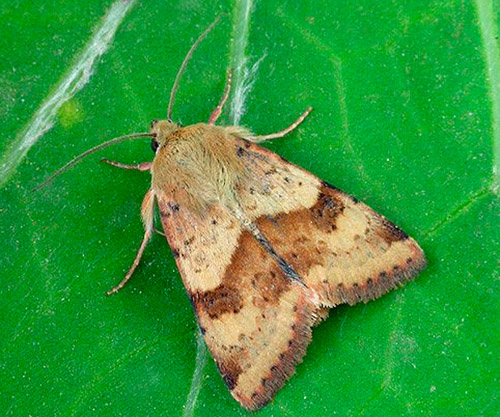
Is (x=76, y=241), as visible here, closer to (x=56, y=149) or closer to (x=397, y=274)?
(x=56, y=149)

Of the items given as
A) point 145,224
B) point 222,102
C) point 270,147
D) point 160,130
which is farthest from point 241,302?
point 222,102

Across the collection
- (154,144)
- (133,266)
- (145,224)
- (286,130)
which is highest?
(286,130)

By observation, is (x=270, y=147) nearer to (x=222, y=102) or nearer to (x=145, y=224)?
(x=222, y=102)

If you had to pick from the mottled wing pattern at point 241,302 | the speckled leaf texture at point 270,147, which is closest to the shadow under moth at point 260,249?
the mottled wing pattern at point 241,302

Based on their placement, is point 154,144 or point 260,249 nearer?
point 260,249

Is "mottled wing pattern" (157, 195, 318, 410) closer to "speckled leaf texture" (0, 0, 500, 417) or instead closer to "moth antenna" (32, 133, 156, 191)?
"speckled leaf texture" (0, 0, 500, 417)

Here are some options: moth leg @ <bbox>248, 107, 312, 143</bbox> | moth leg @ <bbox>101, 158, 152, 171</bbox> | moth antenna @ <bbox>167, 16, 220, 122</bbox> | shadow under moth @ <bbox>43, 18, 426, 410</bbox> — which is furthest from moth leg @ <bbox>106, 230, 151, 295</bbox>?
moth leg @ <bbox>248, 107, 312, 143</bbox>

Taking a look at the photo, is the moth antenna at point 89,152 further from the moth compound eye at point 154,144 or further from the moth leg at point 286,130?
the moth leg at point 286,130

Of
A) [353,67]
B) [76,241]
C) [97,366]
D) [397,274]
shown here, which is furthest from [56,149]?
[397,274]
